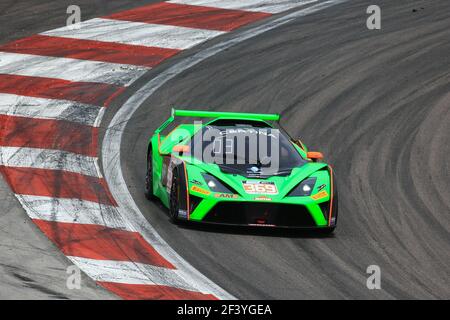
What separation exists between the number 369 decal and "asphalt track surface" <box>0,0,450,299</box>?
483mm

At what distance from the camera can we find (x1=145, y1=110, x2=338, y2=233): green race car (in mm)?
12477

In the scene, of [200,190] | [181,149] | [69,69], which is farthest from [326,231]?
[69,69]

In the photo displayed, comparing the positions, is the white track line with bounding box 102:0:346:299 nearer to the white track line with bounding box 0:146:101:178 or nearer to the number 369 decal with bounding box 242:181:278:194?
the white track line with bounding box 0:146:101:178

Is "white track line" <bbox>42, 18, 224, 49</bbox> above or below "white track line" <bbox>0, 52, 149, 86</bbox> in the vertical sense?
above

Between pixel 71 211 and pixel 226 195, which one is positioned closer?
pixel 226 195

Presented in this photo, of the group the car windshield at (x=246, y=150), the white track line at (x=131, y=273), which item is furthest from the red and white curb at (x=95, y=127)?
the car windshield at (x=246, y=150)

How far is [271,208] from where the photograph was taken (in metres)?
12.5

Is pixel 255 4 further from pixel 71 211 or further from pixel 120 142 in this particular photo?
pixel 71 211

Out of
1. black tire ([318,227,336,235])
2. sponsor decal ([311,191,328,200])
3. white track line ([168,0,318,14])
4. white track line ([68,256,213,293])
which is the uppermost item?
white track line ([168,0,318,14])

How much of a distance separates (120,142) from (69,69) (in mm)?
3706

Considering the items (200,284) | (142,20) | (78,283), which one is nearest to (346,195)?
(200,284)

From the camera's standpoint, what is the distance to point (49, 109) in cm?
1747

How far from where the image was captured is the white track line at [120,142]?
11343mm

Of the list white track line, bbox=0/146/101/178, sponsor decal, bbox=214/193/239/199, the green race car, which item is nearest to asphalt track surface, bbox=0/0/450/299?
the green race car
